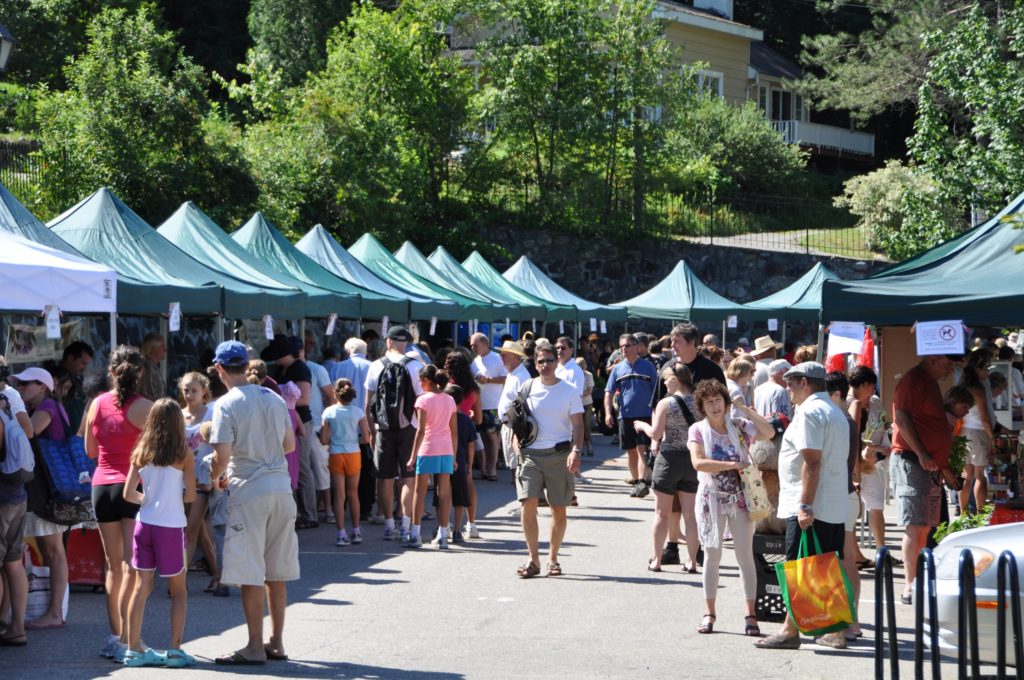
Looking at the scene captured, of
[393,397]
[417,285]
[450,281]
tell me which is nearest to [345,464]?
[393,397]

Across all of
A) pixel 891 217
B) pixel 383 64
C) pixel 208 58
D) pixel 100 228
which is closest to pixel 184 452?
pixel 100 228

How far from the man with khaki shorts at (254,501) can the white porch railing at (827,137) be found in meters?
40.0

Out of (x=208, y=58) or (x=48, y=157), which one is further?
(x=208, y=58)

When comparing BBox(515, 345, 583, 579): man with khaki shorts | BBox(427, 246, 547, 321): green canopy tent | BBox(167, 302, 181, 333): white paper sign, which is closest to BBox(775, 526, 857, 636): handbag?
BBox(515, 345, 583, 579): man with khaki shorts

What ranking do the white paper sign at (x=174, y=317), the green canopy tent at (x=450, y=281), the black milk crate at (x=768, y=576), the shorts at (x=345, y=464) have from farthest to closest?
1. the green canopy tent at (x=450, y=281)
2. the shorts at (x=345, y=464)
3. the white paper sign at (x=174, y=317)
4. the black milk crate at (x=768, y=576)

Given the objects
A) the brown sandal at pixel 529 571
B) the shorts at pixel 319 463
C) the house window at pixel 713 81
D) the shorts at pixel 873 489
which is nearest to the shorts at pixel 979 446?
the shorts at pixel 873 489

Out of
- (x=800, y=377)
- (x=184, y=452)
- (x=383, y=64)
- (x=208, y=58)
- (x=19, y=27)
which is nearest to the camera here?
(x=184, y=452)

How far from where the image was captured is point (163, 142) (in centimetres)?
2680

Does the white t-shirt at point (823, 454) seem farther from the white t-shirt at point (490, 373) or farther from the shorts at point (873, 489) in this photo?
the white t-shirt at point (490, 373)

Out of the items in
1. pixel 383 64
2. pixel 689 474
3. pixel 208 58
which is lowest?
pixel 689 474

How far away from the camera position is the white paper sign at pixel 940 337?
8797mm

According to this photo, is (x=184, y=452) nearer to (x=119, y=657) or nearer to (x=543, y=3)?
(x=119, y=657)

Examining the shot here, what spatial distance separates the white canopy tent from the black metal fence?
667 inches

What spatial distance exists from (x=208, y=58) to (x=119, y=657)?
1627 inches
